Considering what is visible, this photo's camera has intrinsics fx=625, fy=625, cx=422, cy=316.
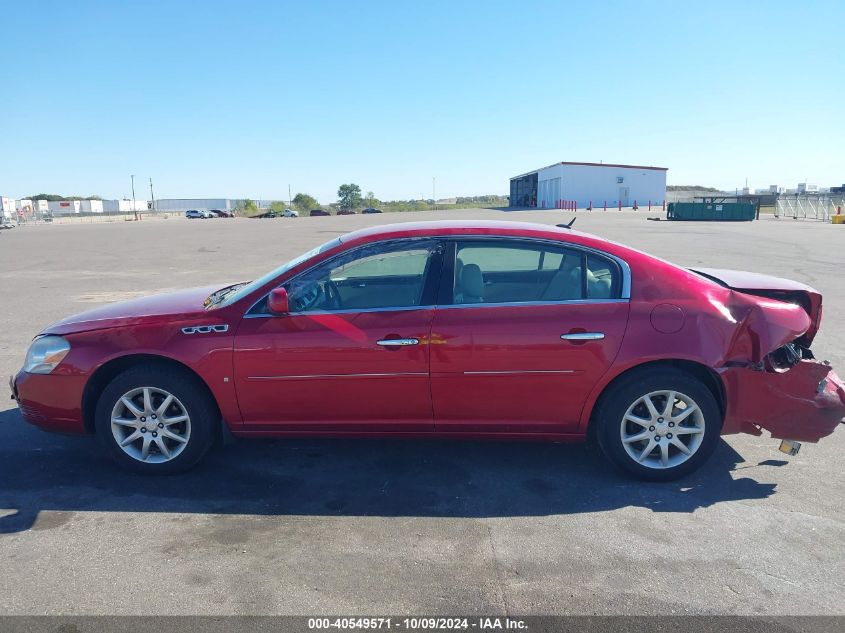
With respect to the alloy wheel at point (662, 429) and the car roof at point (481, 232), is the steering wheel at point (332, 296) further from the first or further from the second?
the alloy wheel at point (662, 429)

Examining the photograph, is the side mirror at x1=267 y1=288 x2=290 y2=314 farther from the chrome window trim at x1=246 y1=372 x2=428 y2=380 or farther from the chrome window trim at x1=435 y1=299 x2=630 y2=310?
the chrome window trim at x1=435 y1=299 x2=630 y2=310

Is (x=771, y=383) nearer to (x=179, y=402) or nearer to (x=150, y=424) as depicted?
(x=179, y=402)

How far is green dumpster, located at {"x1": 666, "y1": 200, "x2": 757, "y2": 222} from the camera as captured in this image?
136ft

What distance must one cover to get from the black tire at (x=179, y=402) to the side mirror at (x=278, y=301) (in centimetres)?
72

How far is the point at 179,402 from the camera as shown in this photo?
4012mm

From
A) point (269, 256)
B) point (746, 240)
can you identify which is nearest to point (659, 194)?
point (746, 240)

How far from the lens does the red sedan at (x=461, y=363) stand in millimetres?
3859

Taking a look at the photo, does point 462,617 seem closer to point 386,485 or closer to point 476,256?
point 386,485

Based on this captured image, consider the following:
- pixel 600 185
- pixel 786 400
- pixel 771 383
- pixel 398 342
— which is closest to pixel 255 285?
pixel 398 342

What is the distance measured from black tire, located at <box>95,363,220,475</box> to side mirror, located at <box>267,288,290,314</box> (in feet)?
2.37

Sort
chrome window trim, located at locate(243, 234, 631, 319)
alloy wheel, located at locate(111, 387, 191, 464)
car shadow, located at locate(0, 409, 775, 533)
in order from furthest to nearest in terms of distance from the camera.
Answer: alloy wheel, located at locate(111, 387, 191, 464)
chrome window trim, located at locate(243, 234, 631, 319)
car shadow, located at locate(0, 409, 775, 533)

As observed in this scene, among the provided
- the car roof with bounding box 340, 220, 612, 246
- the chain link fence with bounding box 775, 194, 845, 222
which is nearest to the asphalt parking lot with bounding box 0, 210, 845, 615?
the car roof with bounding box 340, 220, 612, 246

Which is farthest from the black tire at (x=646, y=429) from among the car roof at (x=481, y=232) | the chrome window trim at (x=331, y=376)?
the chrome window trim at (x=331, y=376)

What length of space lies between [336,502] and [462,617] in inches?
49.0
